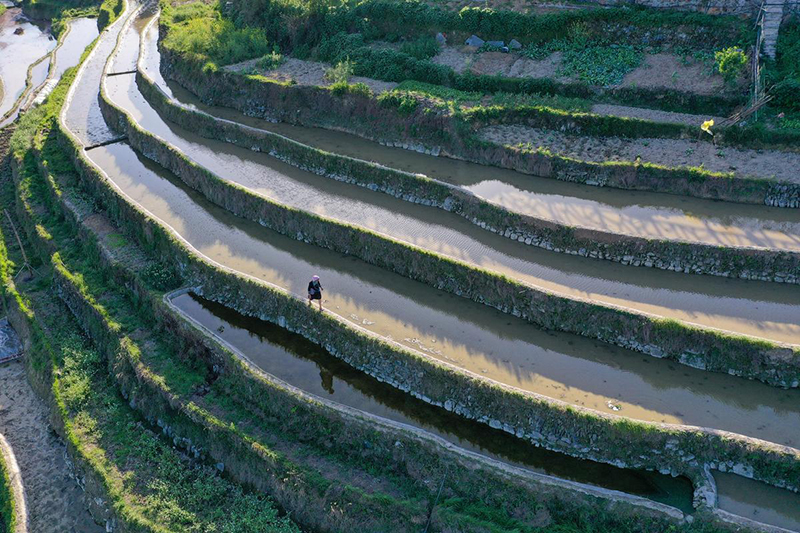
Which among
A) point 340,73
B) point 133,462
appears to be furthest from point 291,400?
point 340,73

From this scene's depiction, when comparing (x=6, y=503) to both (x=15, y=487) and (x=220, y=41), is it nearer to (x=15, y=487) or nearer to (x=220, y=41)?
(x=15, y=487)

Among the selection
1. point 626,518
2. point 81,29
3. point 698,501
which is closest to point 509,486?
point 626,518

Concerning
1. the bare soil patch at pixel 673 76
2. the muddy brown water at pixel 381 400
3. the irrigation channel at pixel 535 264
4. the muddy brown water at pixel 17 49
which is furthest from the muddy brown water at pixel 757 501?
the muddy brown water at pixel 17 49

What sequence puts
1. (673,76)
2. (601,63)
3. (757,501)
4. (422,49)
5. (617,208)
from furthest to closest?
(422,49), (601,63), (673,76), (617,208), (757,501)

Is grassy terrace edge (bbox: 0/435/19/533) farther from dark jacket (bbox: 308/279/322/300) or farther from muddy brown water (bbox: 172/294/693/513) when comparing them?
dark jacket (bbox: 308/279/322/300)

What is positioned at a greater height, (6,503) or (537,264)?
Result: (537,264)

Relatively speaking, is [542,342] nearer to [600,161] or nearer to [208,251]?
[600,161]

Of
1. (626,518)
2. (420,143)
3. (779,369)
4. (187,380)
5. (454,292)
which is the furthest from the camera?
(420,143)
